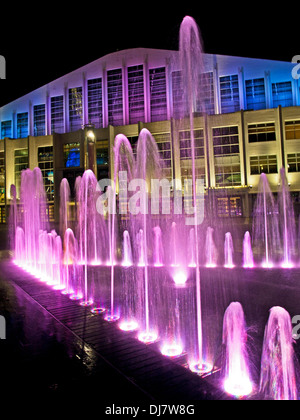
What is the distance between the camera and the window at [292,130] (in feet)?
103

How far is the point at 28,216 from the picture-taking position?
67.2ft

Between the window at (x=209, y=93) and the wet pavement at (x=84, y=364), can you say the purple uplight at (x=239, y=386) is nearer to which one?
the wet pavement at (x=84, y=364)

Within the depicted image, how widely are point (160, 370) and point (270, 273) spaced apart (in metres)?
8.04

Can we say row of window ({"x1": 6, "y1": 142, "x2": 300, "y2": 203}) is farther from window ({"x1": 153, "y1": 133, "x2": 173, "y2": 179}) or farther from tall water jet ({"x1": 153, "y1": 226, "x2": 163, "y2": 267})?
tall water jet ({"x1": 153, "y1": 226, "x2": 163, "y2": 267})

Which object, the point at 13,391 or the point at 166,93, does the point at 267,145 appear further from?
the point at 13,391

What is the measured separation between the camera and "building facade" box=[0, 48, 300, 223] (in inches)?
1253

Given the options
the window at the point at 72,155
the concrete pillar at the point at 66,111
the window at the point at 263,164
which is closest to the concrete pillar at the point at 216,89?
the window at the point at 263,164

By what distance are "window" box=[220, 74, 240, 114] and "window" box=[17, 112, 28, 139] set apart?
27563 millimetres

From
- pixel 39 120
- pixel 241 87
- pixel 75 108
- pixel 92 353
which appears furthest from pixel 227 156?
pixel 92 353

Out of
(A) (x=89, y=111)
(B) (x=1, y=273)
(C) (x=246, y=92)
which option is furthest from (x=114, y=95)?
(B) (x=1, y=273)

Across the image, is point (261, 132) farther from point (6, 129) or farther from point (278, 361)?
point (6, 129)

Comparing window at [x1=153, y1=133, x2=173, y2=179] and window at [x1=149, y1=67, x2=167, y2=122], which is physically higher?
window at [x1=149, y1=67, x2=167, y2=122]

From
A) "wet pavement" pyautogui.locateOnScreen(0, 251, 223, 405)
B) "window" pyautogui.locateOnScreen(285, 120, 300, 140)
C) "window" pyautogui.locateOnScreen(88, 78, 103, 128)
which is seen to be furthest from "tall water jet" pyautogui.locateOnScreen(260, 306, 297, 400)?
"window" pyautogui.locateOnScreen(88, 78, 103, 128)

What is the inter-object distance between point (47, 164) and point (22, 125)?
9.17 metres
